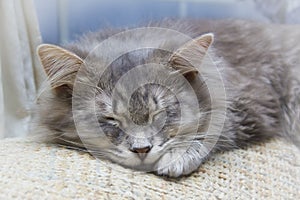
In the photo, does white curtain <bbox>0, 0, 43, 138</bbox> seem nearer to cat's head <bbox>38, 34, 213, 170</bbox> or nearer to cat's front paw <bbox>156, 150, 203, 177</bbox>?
cat's head <bbox>38, 34, 213, 170</bbox>

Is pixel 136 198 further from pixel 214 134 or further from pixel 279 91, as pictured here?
pixel 279 91

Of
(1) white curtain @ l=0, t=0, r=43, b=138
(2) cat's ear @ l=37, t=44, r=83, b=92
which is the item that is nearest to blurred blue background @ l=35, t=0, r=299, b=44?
(1) white curtain @ l=0, t=0, r=43, b=138

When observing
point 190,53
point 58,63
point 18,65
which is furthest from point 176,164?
point 18,65

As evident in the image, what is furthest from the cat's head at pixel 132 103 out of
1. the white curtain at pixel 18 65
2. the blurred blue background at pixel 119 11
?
the blurred blue background at pixel 119 11

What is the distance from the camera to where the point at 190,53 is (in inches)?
50.6

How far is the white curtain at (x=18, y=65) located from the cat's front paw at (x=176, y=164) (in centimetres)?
70

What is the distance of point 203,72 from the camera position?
1.37m

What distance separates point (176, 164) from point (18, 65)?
31.1 inches

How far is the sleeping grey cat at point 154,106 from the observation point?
1.24 m

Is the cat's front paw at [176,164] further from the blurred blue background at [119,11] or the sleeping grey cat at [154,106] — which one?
the blurred blue background at [119,11]

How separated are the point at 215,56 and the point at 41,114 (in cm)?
56

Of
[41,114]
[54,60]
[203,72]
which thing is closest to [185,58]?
[203,72]

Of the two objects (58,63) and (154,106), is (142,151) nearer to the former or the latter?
(154,106)

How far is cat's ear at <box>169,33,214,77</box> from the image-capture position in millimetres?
1272
